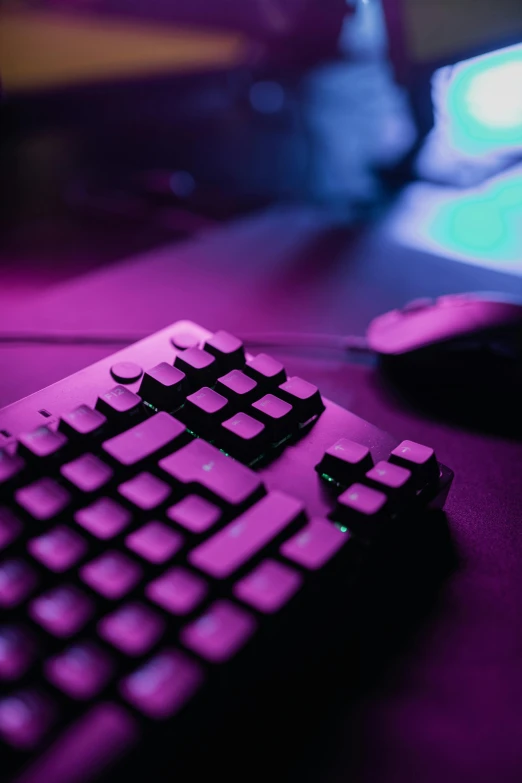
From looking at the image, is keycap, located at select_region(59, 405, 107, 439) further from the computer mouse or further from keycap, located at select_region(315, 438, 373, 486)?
the computer mouse

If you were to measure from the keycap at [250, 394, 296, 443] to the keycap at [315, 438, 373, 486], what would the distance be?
0.04 meters

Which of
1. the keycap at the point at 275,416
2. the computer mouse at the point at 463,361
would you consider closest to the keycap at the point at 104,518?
the keycap at the point at 275,416

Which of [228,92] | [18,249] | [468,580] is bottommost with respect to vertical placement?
[468,580]

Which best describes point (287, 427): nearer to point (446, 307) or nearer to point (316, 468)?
point (316, 468)

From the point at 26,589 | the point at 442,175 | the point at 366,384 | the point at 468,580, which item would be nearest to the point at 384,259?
the point at 442,175

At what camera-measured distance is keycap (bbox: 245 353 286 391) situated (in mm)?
436

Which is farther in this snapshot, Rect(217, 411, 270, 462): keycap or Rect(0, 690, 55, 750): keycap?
Rect(217, 411, 270, 462): keycap

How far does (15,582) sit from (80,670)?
6 cm

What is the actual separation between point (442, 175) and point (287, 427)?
0.52m

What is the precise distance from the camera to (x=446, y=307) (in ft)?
1.90

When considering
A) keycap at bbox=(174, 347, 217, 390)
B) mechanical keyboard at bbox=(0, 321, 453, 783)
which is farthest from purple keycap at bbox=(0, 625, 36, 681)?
keycap at bbox=(174, 347, 217, 390)

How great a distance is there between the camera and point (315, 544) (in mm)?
320

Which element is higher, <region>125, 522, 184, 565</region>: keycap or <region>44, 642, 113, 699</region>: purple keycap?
<region>125, 522, 184, 565</region>: keycap

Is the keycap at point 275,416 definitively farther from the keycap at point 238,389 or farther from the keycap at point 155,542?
the keycap at point 155,542
